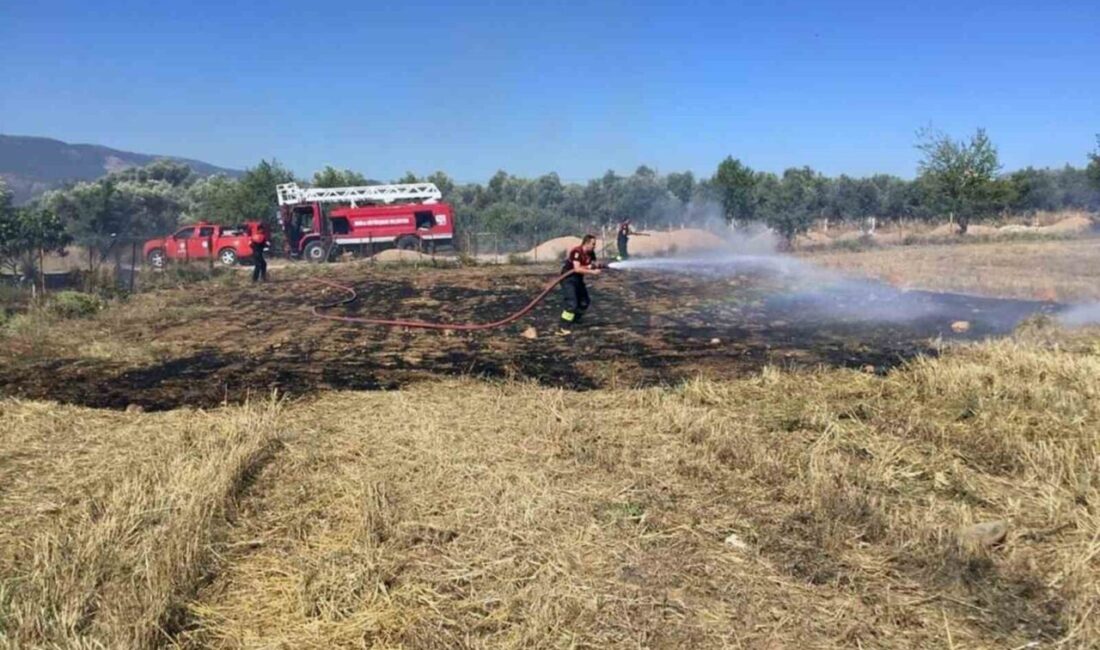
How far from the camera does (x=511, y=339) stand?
38.1ft

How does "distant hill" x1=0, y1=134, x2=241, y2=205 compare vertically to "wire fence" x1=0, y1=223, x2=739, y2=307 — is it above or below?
above

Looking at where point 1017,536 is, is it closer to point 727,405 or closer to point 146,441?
point 727,405

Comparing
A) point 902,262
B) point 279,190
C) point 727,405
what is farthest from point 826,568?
point 279,190

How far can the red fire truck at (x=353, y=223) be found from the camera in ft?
90.2

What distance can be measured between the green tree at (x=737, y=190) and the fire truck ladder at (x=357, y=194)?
15.1m

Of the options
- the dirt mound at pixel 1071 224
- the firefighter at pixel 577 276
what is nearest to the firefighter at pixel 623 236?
the firefighter at pixel 577 276

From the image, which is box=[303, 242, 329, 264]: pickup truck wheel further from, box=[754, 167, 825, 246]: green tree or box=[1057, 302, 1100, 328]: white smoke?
box=[1057, 302, 1100, 328]: white smoke

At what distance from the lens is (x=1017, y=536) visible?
437cm

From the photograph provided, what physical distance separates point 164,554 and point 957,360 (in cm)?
803

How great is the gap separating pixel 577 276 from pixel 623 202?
125ft

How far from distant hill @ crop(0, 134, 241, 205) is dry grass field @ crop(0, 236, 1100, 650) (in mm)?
130812

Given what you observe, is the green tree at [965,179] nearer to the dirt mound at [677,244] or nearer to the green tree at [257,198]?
the dirt mound at [677,244]

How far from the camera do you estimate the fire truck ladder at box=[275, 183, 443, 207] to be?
1099 inches

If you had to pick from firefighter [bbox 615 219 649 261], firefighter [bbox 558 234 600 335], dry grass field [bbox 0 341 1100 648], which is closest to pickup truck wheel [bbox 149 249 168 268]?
firefighter [bbox 615 219 649 261]
